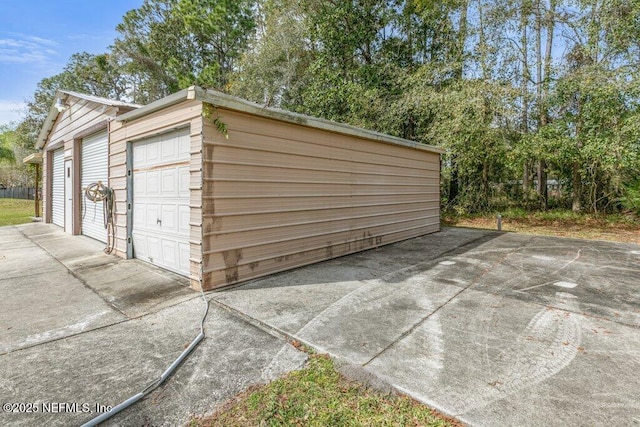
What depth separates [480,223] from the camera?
1048 centimetres

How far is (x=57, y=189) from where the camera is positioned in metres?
9.41

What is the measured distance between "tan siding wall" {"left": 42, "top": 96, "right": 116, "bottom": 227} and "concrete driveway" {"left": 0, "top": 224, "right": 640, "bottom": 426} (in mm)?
3190

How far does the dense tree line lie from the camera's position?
8891mm

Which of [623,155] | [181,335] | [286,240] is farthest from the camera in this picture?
[623,155]

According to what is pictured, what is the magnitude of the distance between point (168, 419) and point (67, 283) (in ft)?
11.6

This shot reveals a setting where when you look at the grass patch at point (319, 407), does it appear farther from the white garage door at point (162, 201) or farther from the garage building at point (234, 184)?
the white garage door at point (162, 201)

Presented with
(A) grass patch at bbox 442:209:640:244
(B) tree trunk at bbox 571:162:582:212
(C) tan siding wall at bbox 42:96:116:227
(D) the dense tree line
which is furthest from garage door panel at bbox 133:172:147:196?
(B) tree trunk at bbox 571:162:582:212

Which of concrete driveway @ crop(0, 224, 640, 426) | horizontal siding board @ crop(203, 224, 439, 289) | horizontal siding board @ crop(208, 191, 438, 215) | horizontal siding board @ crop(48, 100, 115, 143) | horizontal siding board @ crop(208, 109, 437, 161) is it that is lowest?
concrete driveway @ crop(0, 224, 640, 426)

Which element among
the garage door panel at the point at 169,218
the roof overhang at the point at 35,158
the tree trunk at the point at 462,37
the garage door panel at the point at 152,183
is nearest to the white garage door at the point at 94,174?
the garage door panel at the point at 152,183

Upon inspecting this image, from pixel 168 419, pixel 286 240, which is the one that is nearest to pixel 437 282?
pixel 286 240

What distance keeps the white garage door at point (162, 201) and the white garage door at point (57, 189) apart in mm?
5836

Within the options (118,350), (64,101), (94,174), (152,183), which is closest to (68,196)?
(94,174)

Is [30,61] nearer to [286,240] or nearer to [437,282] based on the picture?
[286,240]

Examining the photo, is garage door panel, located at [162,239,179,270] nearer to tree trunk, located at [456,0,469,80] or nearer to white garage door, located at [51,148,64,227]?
white garage door, located at [51,148,64,227]
